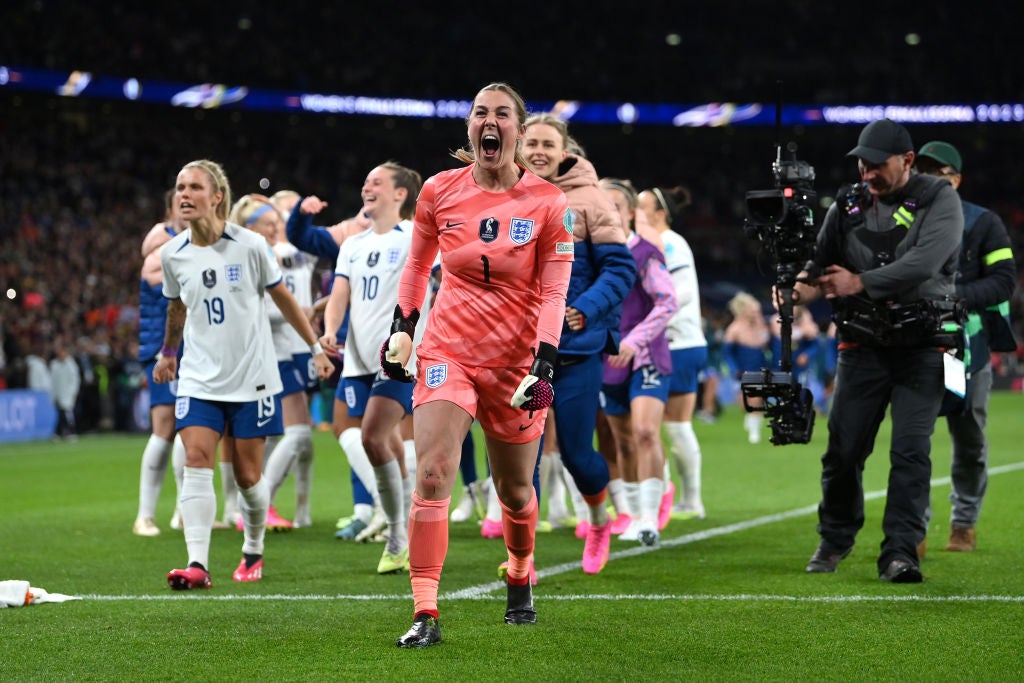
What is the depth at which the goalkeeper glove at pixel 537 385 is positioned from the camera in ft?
17.0

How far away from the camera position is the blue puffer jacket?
704cm

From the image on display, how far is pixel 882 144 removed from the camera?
23.1 ft

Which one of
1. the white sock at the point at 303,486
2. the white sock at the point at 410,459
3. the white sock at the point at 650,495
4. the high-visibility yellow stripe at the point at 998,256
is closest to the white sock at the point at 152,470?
the white sock at the point at 303,486

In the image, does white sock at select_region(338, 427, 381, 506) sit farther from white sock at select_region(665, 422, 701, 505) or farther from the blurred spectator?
the blurred spectator

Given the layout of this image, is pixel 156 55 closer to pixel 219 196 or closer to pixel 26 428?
pixel 26 428

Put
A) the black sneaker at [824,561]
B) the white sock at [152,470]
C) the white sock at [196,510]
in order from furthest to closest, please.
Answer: the white sock at [152,470]
the black sneaker at [824,561]
the white sock at [196,510]

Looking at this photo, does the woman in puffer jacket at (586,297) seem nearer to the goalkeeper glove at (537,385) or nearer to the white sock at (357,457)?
the goalkeeper glove at (537,385)

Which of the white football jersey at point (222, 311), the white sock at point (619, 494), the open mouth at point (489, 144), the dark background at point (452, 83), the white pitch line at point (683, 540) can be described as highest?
the dark background at point (452, 83)

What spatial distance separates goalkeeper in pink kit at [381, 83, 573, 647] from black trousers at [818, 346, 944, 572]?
2306mm

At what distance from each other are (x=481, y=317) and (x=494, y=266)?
0.21 m

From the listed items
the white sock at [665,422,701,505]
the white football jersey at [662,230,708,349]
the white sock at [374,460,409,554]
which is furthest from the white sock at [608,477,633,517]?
the white sock at [374,460,409,554]

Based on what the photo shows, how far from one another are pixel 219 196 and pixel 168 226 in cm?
269

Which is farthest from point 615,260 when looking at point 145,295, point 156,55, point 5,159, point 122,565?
point 156,55

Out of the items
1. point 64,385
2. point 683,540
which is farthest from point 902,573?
point 64,385
